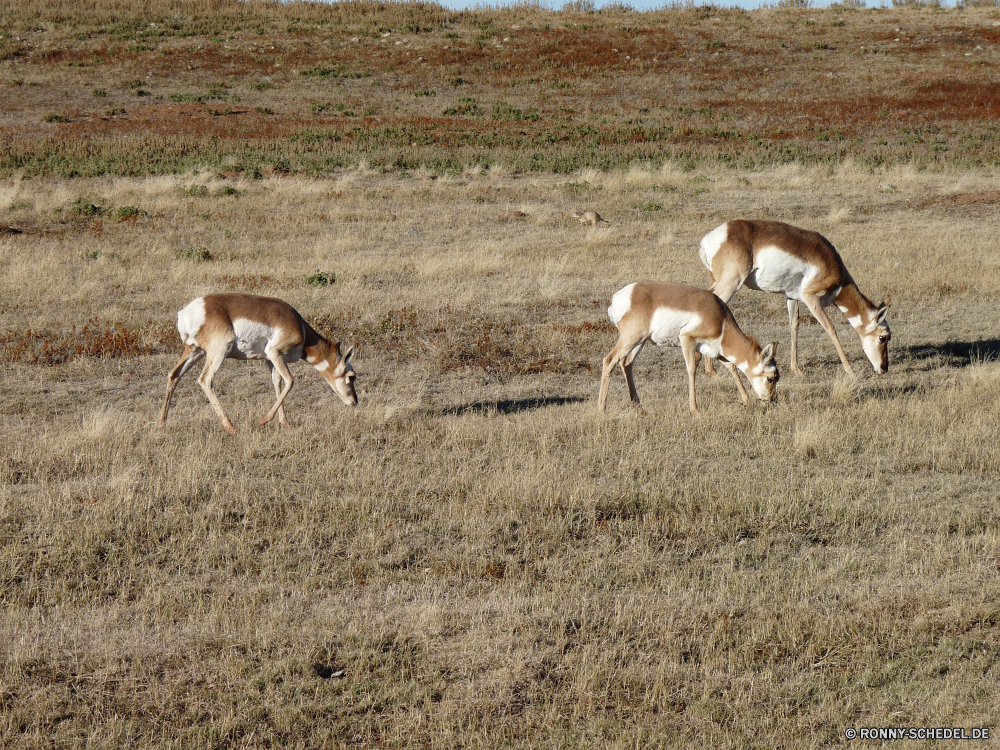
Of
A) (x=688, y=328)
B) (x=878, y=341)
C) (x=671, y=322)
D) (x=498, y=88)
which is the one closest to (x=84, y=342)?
(x=671, y=322)

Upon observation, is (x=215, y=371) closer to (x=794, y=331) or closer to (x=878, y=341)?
(x=794, y=331)

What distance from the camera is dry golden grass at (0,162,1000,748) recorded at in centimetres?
494

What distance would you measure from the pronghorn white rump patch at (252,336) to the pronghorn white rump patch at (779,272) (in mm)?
6309

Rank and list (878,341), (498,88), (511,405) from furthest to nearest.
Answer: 1. (498,88)
2. (878,341)
3. (511,405)

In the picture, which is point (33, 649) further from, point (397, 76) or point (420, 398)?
point (397, 76)

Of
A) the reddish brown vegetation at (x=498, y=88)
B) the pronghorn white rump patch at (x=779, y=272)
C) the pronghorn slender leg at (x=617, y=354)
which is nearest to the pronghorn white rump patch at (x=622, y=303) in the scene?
the pronghorn slender leg at (x=617, y=354)

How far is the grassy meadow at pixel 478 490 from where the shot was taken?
5.02 metres

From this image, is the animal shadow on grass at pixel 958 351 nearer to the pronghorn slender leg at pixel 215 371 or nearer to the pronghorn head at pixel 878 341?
the pronghorn head at pixel 878 341

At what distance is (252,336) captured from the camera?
9516 mm

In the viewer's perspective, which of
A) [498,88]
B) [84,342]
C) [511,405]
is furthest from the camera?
[498,88]

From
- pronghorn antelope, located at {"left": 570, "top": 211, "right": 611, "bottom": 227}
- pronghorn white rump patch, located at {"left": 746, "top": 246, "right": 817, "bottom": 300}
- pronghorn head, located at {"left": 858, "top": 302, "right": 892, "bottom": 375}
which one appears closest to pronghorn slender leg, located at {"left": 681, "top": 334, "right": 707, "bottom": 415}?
pronghorn white rump patch, located at {"left": 746, "top": 246, "right": 817, "bottom": 300}

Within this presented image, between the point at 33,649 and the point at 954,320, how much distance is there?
13677 millimetres

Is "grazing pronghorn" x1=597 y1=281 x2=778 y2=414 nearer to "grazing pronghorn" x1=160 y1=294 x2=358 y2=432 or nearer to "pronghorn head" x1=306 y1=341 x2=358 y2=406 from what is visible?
"pronghorn head" x1=306 y1=341 x2=358 y2=406

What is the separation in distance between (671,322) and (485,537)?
415 centimetres
